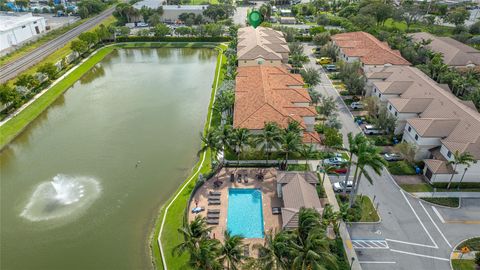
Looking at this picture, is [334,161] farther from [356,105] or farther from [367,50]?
[367,50]

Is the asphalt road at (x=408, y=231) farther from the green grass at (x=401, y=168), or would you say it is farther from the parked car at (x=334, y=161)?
the parked car at (x=334, y=161)

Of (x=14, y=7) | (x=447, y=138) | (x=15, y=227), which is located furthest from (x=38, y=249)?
(x=14, y=7)

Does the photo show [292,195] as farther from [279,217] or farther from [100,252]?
[100,252]

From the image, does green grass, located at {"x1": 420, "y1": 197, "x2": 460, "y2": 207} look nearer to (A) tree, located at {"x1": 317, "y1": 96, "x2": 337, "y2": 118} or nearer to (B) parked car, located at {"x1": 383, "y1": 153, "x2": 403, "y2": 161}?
(B) parked car, located at {"x1": 383, "y1": 153, "x2": 403, "y2": 161}

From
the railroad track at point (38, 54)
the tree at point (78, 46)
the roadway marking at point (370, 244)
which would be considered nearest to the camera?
the roadway marking at point (370, 244)

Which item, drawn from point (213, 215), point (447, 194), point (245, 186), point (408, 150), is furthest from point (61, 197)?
point (447, 194)

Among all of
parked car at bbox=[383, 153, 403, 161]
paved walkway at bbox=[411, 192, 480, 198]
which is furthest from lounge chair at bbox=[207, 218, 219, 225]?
parked car at bbox=[383, 153, 403, 161]

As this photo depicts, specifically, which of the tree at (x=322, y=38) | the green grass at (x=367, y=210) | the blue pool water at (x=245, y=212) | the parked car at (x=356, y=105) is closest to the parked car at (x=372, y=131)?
the parked car at (x=356, y=105)
